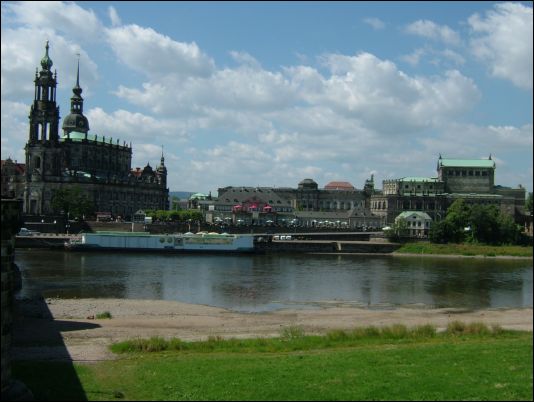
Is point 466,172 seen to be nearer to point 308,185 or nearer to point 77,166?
point 308,185

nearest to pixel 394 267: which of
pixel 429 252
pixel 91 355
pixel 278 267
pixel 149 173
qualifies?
pixel 278 267

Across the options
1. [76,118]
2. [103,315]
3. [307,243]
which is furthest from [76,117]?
[103,315]

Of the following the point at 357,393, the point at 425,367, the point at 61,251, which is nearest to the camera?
the point at 357,393

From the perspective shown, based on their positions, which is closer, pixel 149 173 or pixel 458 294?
pixel 458 294

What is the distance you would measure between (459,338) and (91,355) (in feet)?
45.5

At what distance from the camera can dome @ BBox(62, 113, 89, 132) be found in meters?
142

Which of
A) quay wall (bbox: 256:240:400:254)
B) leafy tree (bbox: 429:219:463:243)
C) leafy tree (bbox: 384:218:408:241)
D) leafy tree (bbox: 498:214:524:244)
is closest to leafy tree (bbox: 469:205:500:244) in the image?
leafy tree (bbox: 498:214:524:244)

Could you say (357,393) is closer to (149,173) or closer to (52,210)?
(52,210)

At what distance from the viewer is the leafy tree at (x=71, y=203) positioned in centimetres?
11669

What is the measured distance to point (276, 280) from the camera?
57562mm

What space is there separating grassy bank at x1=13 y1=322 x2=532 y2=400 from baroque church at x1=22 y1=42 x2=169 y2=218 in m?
108

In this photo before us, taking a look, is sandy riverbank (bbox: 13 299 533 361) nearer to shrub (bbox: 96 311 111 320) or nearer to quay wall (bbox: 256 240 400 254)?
shrub (bbox: 96 311 111 320)

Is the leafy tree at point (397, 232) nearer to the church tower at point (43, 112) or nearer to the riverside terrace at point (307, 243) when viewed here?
the riverside terrace at point (307, 243)

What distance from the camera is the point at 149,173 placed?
506ft
